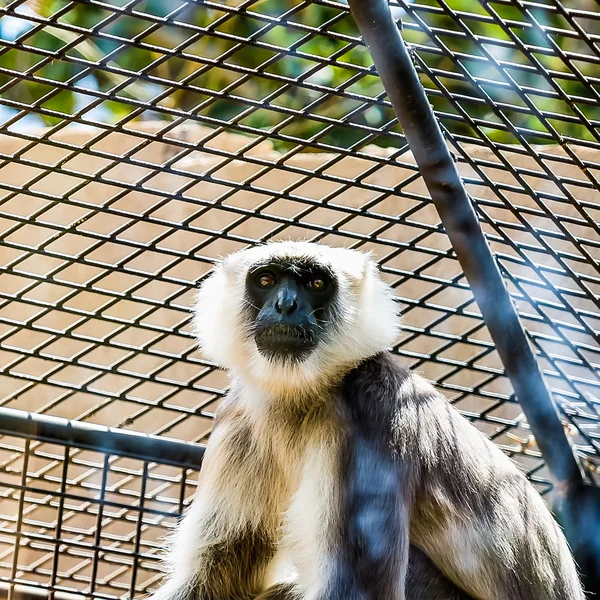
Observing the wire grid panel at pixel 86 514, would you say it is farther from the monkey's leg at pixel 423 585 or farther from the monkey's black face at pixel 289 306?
the monkey's black face at pixel 289 306

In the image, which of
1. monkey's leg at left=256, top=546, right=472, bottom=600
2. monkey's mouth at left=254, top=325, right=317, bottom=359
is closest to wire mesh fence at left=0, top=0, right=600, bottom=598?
monkey's mouth at left=254, top=325, right=317, bottom=359

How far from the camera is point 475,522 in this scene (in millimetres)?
3295

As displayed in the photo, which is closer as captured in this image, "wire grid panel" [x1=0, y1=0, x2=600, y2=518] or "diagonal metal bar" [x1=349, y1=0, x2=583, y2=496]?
"diagonal metal bar" [x1=349, y1=0, x2=583, y2=496]

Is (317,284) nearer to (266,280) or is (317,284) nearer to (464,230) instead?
(266,280)

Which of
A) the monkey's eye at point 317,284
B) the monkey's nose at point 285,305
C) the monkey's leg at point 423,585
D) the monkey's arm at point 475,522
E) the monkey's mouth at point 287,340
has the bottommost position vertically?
the monkey's leg at point 423,585

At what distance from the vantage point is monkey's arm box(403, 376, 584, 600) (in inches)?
127

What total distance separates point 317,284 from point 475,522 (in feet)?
3.15

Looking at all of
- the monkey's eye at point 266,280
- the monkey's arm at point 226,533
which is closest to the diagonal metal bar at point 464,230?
the monkey's eye at point 266,280

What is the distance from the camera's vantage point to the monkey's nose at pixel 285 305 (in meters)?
3.22

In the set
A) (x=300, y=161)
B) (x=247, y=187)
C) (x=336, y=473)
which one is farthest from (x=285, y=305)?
(x=300, y=161)

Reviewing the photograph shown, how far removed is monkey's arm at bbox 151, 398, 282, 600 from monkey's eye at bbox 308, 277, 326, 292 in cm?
57

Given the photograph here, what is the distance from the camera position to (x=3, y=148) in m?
6.00

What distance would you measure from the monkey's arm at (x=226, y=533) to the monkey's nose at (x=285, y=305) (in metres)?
0.54

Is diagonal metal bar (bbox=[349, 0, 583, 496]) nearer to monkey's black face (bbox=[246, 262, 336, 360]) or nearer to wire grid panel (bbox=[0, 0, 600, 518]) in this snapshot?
wire grid panel (bbox=[0, 0, 600, 518])
